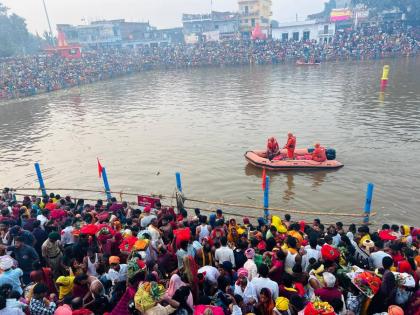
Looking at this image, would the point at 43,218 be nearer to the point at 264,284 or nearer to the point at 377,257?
the point at 264,284

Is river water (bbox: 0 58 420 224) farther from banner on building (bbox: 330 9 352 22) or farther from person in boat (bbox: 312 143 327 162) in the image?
banner on building (bbox: 330 9 352 22)

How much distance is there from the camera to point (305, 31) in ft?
208

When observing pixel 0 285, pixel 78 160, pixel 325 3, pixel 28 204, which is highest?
pixel 325 3

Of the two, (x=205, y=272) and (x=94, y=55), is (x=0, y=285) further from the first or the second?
(x=94, y=55)

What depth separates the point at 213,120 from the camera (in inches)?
1007

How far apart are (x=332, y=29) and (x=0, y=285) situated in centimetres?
6527

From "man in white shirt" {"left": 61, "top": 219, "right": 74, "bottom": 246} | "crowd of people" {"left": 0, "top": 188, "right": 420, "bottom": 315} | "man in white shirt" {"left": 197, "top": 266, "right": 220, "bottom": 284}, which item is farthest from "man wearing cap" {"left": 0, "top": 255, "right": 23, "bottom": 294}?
"man in white shirt" {"left": 197, "top": 266, "right": 220, "bottom": 284}

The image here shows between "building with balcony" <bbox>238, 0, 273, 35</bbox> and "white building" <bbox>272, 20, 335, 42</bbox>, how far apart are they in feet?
18.6

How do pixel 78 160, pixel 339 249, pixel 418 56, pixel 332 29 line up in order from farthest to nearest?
pixel 332 29 → pixel 418 56 → pixel 78 160 → pixel 339 249

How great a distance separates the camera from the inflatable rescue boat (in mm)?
15641

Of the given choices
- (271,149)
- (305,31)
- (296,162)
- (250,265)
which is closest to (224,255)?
(250,265)

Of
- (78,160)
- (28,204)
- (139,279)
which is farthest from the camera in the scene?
(78,160)

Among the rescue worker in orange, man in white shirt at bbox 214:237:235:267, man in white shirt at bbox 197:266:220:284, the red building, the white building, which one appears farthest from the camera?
the white building

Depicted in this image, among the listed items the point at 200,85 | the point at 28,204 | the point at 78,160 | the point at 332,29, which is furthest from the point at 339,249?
the point at 332,29
